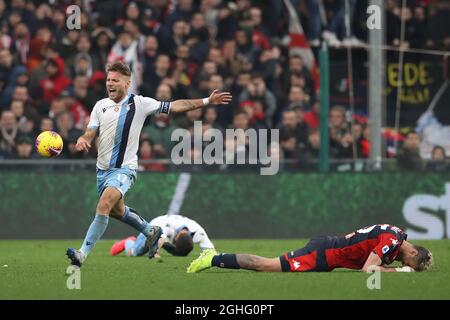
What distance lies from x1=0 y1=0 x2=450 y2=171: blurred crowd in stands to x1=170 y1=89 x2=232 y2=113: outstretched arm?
232 inches

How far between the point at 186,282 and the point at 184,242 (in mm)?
3388

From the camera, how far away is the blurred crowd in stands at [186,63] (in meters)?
19.1

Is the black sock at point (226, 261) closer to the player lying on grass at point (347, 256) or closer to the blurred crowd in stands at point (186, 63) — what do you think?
the player lying on grass at point (347, 256)

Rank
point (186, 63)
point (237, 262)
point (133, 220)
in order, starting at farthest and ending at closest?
1. point (186, 63)
2. point (133, 220)
3. point (237, 262)

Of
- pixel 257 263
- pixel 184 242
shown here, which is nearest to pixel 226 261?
pixel 257 263

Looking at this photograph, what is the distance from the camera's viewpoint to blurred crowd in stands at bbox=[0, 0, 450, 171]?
62.6 feet

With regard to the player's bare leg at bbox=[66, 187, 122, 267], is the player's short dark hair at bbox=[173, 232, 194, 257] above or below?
below

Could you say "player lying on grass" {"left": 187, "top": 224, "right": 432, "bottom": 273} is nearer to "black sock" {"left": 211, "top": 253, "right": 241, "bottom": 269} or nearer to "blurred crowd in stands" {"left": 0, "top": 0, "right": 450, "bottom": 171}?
"black sock" {"left": 211, "top": 253, "right": 241, "bottom": 269}

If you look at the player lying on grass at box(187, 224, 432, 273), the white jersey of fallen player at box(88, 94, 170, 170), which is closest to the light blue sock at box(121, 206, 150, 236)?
the white jersey of fallen player at box(88, 94, 170, 170)

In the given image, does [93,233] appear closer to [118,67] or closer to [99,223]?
[99,223]

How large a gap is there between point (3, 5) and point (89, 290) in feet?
37.6

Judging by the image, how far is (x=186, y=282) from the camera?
11.2m
